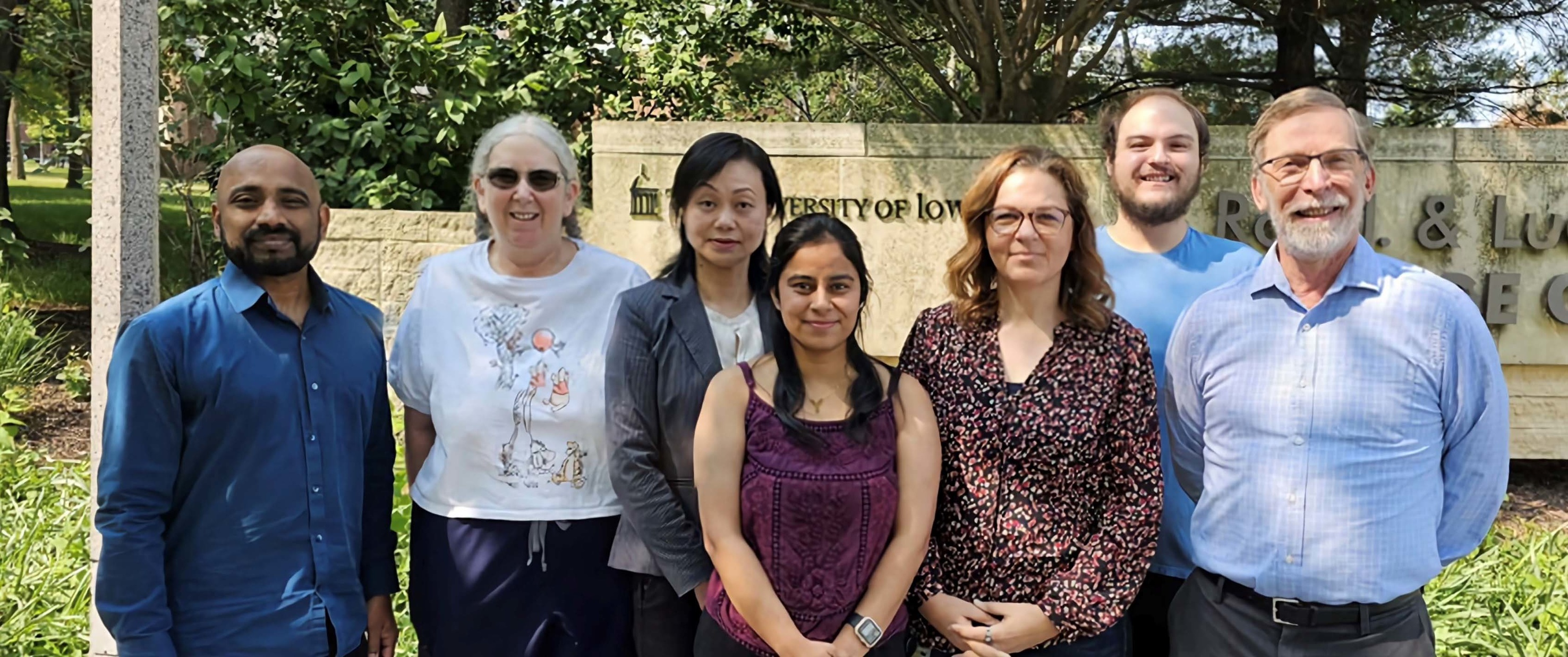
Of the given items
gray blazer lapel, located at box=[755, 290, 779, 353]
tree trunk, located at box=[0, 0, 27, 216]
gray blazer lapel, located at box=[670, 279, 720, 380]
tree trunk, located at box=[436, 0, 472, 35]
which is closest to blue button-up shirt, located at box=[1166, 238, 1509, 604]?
gray blazer lapel, located at box=[755, 290, 779, 353]

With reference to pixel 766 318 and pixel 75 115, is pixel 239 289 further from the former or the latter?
pixel 75 115

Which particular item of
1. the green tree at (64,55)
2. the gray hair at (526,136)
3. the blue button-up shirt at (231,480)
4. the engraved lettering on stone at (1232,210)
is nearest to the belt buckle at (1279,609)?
the gray hair at (526,136)

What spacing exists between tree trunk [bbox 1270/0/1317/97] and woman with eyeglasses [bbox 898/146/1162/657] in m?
6.30

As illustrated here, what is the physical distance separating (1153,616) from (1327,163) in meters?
1.10

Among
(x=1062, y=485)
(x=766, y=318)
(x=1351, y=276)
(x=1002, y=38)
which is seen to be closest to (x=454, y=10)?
(x=1002, y=38)

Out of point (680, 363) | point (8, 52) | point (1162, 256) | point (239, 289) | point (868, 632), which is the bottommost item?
point (868, 632)

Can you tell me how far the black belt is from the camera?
2178 mm

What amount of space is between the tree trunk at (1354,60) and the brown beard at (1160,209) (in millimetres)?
5882

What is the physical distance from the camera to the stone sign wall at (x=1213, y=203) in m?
5.86

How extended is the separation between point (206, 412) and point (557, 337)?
2.34 feet

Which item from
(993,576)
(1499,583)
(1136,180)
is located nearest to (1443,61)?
(1499,583)

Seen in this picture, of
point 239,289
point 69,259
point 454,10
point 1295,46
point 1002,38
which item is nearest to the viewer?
point 239,289

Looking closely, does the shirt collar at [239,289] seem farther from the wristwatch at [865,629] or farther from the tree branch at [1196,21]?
the tree branch at [1196,21]

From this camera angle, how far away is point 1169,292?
268 centimetres
